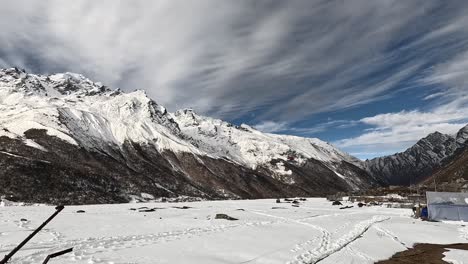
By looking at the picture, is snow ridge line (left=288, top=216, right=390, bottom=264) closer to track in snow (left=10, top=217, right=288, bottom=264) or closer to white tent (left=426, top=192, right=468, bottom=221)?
track in snow (left=10, top=217, right=288, bottom=264)

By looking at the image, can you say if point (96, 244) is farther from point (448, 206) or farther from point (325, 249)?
point (448, 206)

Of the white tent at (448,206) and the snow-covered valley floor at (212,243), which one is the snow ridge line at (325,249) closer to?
the snow-covered valley floor at (212,243)

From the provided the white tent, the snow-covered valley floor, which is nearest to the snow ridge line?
the snow-covered valley floor

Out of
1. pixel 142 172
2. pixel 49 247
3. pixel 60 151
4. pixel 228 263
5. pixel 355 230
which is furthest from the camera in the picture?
pixel 142 172

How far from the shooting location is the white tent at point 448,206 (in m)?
43.9

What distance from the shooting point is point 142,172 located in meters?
177

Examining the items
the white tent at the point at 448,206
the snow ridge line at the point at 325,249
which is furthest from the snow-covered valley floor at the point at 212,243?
the white tent at the point at 448,206

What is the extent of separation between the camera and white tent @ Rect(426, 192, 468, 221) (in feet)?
144

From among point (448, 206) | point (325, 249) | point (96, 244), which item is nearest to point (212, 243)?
point (96, 244)

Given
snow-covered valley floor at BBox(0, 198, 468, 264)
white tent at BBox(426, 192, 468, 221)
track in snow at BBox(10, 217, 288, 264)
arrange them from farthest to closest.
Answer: white tent at BBox(426, 192, 468, 221) → snow-covered valley floor at BBox(0, 198, 468, 264) → track in snow at BBox(10, 217, 288, 264)

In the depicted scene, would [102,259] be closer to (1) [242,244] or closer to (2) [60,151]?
(1) [242,244]

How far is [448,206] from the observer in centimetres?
4456

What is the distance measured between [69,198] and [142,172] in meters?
71.4

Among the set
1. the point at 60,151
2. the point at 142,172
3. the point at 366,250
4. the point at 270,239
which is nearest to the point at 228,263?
the point at 270,239
